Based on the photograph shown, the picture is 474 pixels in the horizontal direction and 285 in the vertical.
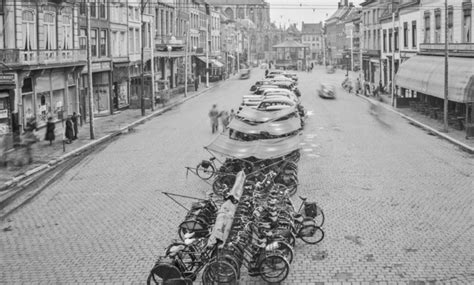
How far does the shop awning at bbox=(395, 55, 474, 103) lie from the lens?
3338 centimetres

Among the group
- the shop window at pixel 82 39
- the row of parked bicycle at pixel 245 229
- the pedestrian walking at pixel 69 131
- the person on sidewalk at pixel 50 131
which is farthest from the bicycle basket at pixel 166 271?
the shop window at pixel 82 39

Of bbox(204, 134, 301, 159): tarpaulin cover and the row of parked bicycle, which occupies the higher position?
bbox(204, 134, 301, 159): tarpaulin cover

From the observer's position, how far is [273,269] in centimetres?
1230

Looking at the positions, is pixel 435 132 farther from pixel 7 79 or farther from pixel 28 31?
pixel 28 31

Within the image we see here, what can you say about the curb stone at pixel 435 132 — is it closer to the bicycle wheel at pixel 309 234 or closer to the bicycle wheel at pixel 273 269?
the bicycle wheel at pixel 309 234

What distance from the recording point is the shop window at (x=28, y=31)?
3160 centimetres

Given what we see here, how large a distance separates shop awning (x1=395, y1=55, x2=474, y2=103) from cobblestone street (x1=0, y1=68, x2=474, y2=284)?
405 cm

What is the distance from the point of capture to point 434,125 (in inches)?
1453

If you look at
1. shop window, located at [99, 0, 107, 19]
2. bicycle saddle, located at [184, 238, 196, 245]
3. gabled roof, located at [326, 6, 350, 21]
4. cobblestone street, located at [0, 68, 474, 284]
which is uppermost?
gabled roof, located at [326, 6, 350, 21]

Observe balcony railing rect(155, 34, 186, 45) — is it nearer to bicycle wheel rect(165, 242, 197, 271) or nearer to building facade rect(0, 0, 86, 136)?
building facade rect(0, 0, 86, 136)

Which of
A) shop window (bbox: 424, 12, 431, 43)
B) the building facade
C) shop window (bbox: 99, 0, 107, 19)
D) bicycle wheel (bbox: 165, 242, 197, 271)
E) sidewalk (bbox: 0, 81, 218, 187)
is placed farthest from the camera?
shop window (bbox: 424, 12, 431, 43)

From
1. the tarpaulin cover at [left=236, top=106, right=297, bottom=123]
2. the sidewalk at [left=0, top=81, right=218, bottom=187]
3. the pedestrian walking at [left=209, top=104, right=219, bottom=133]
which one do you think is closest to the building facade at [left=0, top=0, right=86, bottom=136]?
the sidewalk at [left=0, top=81, right=218, bottom=187]

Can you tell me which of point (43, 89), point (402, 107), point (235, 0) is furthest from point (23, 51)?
point (235, 0)

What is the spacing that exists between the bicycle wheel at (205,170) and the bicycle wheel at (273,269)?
30.4 ft
